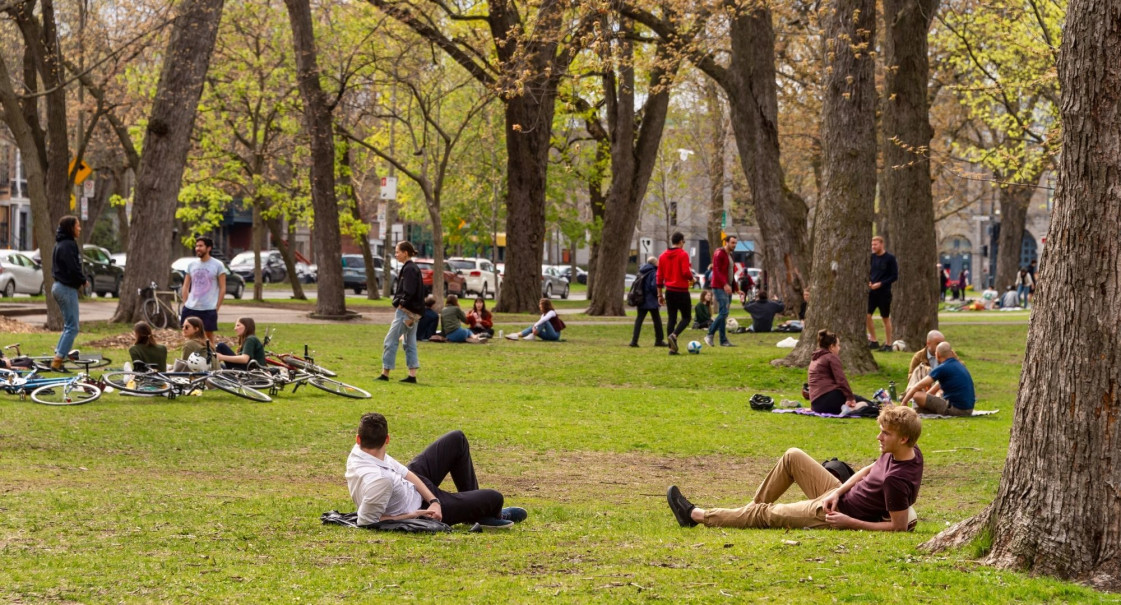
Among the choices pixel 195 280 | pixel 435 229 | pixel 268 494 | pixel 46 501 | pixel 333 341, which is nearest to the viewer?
pixel 46 501

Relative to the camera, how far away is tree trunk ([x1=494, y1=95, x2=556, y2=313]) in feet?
109

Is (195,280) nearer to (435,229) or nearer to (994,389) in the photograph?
(994,389)

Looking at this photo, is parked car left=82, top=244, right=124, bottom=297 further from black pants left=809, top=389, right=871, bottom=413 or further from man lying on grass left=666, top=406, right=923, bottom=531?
man lying on grass left=666, top=406, right=923, bottom=531

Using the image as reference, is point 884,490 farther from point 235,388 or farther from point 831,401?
point 235,388

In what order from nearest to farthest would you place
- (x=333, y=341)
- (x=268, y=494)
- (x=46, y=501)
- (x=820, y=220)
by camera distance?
(x=46, y=501) < (x=268, y=494) < (x=820, y=220) < (x=333, y=341)

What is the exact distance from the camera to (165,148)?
25.3m

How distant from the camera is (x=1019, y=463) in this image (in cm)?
686

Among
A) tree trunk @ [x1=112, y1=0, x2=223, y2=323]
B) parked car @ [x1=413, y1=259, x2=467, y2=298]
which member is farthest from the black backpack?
parked car @ [x1=413, y1=259, x2=467, y2=298]

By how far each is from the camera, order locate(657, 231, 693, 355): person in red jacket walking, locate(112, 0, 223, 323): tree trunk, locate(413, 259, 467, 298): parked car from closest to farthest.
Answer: locate(657, 231, 693, 355): person in red jacket walking < locate(112, 0, 223, 323): tree trunk < locate(413, 259, 467, 298): parked car

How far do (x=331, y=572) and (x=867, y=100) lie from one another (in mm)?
13886

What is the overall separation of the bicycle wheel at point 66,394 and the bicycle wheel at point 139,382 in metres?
0.28

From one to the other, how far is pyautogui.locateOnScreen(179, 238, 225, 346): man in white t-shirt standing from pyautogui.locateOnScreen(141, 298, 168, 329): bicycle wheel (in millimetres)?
5593

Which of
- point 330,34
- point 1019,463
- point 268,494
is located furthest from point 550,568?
point 330,34

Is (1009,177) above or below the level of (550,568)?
above
